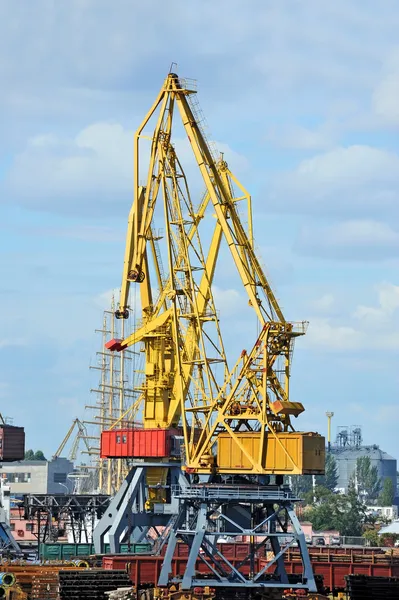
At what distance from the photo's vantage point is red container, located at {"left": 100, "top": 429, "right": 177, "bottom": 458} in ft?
Answer: 307

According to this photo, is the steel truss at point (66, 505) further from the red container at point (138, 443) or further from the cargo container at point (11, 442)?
the red container at point (138, 443)

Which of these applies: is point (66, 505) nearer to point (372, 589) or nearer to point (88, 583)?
point (88, 583)

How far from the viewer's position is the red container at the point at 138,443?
9369 cm

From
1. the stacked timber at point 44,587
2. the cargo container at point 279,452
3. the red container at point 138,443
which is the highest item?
the red container at point 138,443

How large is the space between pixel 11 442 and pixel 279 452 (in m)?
52.5

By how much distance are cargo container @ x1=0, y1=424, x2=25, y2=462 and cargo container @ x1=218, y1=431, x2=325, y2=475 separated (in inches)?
1936

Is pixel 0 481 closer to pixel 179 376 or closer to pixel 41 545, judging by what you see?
pixel 41 545

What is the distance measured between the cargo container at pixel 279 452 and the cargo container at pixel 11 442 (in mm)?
49177

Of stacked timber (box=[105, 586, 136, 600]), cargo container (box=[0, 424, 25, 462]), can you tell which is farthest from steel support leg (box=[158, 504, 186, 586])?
cargo container (box=[0, 424, 25, 462])

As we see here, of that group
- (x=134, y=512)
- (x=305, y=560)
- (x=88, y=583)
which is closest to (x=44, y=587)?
(x=88, y=583)

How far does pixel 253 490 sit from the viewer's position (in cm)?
7244

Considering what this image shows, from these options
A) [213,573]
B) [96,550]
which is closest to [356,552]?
[96,550]

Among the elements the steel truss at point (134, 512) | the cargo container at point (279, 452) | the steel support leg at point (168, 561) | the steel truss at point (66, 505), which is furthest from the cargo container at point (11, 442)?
the cargo container at point (279, 452)

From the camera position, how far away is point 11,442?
121m
